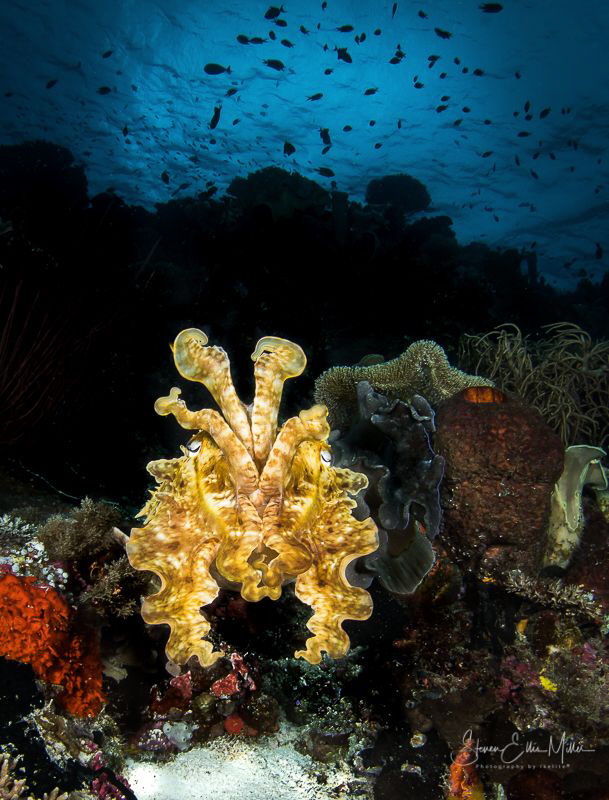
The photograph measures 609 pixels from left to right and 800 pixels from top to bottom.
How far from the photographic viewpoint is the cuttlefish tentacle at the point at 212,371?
89.6 inches

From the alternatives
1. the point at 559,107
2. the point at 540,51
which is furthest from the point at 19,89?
→ the point at 559,107

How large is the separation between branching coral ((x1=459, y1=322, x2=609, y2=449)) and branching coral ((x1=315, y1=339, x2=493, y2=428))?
2385 millimetres

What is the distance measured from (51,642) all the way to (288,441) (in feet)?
6.27

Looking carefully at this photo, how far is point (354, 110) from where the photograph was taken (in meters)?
34.7

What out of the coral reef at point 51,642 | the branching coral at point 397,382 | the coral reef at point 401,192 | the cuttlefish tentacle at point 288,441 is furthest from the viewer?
the coral reef at point 401,192

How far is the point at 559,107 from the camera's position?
30906 mm

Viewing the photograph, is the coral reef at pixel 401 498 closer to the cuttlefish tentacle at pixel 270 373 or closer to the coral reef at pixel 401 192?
the cuttlefish tentacle at pixel 270 373

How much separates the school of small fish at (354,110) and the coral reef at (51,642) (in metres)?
29.8

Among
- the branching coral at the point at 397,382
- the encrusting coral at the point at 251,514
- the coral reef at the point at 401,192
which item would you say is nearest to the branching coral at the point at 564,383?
the branching coral at the point at 397,382

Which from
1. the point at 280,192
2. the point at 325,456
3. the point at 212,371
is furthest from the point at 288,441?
→ the point at 280,192

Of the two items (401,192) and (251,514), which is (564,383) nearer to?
(251,514)

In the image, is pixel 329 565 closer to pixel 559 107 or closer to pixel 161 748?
pixel 161 748

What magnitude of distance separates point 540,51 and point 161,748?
→ 126 ft

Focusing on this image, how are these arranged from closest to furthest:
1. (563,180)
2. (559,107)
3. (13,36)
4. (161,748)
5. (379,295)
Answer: (161,748), (379,295), (13,36), (559,107), (563,180)
